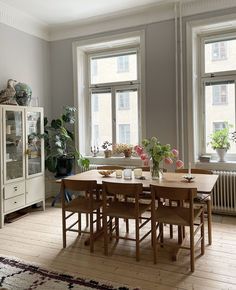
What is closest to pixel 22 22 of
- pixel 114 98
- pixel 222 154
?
pixel 114 98

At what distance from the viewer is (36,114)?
4414 mm

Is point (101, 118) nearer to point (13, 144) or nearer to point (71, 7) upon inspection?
point (13, 144)

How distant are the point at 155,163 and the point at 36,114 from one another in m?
2.28

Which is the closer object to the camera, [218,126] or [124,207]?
[124,207]

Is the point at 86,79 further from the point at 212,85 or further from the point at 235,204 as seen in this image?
the point at 235,204

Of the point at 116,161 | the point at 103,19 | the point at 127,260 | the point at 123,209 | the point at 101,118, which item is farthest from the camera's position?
the point at 101,118

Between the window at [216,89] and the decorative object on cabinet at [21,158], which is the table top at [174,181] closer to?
the decorative object on cabinet at [21,158]

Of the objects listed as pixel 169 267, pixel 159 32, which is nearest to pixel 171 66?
pixel 159 32

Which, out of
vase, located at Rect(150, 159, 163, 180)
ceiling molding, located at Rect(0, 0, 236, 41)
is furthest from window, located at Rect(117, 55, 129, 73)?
vase, located at Rect(150, 159, 163, 180)

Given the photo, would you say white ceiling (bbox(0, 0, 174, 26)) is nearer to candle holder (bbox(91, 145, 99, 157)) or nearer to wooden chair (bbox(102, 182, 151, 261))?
candle holder (bbox(91, 145, 99, 157))

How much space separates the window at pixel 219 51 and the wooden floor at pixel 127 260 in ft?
8.27

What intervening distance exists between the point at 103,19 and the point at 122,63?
31.1 inches

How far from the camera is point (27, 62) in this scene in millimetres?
4652

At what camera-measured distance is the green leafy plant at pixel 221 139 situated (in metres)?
4.16
